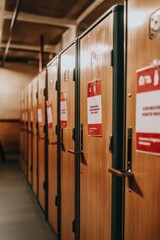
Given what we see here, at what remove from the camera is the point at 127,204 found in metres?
1.60

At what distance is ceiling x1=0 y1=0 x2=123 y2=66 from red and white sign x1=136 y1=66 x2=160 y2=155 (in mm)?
3336

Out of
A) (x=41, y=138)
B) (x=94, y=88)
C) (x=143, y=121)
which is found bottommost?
(x=41, y=138)

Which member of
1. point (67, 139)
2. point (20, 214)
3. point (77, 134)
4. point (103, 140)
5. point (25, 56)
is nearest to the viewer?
point (103, 140)

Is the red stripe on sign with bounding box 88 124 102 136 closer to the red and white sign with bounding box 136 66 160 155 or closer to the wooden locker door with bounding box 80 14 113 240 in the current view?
the wooden locker door with bounding box 80 14 113 240

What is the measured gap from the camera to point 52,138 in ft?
11.4

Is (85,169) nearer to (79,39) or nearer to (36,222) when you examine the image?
(79,39)

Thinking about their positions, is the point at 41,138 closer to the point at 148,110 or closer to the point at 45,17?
the point at 45,17

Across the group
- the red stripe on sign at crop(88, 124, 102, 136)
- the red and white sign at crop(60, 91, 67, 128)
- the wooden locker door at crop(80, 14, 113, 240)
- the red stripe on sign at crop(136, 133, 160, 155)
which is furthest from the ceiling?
the red stripe on sign at crop(136, 133, 160, 155)

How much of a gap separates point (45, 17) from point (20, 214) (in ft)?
11.8

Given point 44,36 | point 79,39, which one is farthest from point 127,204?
point 44,36

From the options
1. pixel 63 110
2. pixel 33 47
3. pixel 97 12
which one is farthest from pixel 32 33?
pixel 63 110

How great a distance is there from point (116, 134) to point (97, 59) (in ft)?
2.02

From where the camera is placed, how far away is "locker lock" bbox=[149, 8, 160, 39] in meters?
1.29

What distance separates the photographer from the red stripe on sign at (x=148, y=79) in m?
1.32
